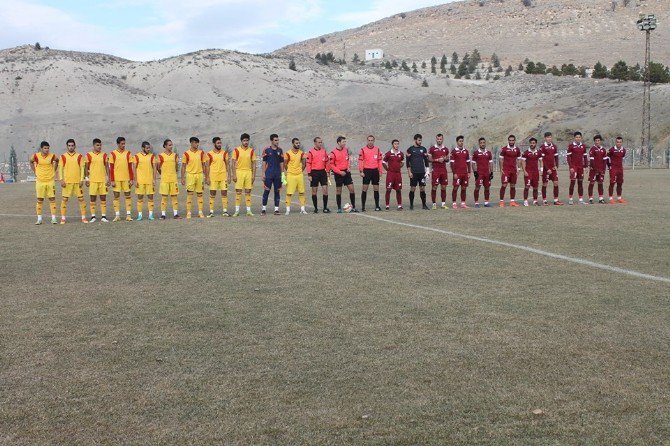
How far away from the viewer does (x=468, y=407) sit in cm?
459

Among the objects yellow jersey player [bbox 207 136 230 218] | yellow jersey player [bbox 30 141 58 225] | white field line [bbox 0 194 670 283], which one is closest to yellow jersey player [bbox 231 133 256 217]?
yellow jersey player [bbox 207 136 230 218]

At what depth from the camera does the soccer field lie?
4.39 m

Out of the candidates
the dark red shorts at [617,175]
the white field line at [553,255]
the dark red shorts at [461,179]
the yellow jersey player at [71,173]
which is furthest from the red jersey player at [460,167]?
the yellow jersey player at [71,173]

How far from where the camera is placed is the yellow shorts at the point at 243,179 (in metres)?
20.1

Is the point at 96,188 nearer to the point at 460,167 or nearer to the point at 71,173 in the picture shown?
the point at 71,173

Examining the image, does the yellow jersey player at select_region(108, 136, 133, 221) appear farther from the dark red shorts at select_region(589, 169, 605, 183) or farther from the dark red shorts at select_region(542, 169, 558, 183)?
the dark red shorts at select_region(589, 169, 605, 183)

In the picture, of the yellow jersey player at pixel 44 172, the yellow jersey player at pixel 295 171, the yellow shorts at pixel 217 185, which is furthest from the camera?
the yellow jersey player at pixel 295 171

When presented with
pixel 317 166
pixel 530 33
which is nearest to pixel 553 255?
pixel 317 166

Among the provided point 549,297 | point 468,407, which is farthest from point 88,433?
point 549,297

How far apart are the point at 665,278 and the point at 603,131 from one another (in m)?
66.1

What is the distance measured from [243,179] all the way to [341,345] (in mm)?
14368

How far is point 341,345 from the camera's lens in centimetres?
606

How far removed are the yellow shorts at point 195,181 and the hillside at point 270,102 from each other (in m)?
53.8

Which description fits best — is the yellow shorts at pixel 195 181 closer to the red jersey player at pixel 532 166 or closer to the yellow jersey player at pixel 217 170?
the yellow jersey player at pixel 217 170
